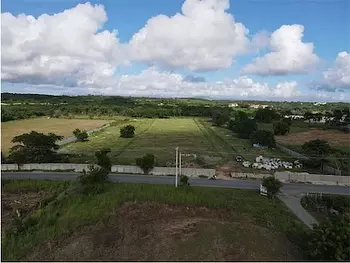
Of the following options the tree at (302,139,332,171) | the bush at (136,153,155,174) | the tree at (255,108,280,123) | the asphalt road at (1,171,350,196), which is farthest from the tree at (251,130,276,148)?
the tree at (255,108,280,123)

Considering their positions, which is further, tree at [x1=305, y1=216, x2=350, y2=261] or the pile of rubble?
the pile of rubble

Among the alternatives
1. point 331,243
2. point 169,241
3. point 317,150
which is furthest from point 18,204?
point 317,150

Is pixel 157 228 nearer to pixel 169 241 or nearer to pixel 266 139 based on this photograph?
pixel 169 241

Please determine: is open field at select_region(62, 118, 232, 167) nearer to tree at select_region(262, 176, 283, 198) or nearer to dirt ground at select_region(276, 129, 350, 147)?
dirt ground at select_region(276, 129, 350, 147)

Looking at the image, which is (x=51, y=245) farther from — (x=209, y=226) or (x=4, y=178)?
(x=4, y=178)

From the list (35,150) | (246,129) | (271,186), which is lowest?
(271,186)

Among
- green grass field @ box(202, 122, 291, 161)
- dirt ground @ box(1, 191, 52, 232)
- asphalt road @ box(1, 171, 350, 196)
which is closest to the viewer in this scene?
dirt ground @ box(1, 191, 52, 232)

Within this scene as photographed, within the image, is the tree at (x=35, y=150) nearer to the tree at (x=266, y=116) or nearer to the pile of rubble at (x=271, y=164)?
the pile of rubble at (x=271, y=164)

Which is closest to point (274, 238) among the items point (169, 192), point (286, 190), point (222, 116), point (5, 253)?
point (169, 192)
